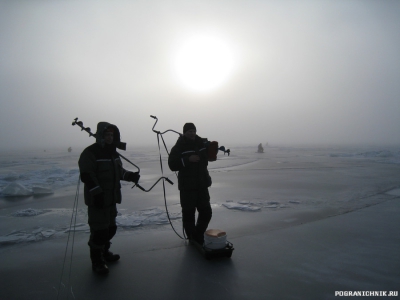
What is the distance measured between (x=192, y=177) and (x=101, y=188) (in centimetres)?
130

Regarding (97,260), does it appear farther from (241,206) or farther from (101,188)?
(241,206)

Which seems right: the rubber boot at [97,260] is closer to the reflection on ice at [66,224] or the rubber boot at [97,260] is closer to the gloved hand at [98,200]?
the gloved hand at [98,200]

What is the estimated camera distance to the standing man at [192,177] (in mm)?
3711

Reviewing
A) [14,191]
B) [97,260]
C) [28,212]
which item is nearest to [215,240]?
[97,260]

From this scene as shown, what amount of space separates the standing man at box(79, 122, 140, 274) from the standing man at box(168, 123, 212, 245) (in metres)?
0.88

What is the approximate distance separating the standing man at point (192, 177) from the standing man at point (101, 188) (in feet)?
2.89

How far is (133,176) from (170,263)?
1.26 m

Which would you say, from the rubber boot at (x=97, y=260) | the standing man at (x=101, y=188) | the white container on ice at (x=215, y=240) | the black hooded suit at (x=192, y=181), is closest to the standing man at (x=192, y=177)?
the black hooded suit at (x=192, y=181)

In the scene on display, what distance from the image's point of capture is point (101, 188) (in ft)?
9.90

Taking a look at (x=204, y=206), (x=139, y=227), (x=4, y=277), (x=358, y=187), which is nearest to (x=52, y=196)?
(x=139, y=227)

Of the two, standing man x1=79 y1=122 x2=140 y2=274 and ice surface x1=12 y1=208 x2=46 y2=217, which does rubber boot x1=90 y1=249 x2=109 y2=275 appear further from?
ice surface x1=12 y1=208 x2=46 y2=217

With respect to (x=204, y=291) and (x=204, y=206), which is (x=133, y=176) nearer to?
(x=204, y=206)

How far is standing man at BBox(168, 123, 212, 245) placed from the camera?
371cm

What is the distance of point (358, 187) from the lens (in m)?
8.72
